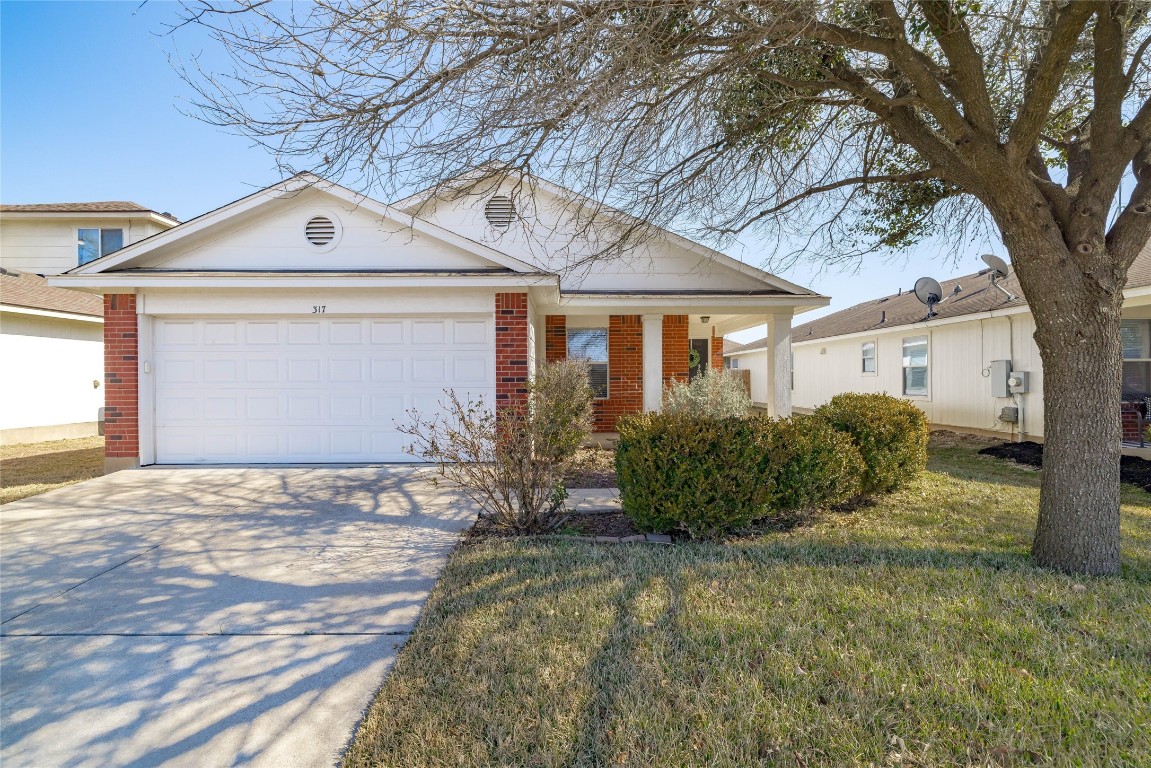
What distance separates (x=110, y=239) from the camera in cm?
1666

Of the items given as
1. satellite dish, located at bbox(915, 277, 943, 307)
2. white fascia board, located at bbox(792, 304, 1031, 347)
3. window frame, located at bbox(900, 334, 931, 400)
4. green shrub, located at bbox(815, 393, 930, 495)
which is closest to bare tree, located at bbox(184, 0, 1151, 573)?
green shrub, located at bbox(815, 393, 930, 495)

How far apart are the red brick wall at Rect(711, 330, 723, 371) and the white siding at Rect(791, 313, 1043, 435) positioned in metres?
5.87

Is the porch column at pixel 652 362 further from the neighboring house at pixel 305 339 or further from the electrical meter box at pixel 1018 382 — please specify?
the electrical meter box at pixel 1018 382

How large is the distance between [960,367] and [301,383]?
15890 millimetres

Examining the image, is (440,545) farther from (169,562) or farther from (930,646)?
(930,646)

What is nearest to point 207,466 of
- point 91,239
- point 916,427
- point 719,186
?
point 719,186

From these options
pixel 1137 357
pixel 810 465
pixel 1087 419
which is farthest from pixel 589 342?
pixel 1137 357

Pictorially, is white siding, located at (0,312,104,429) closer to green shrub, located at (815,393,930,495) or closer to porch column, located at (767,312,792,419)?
porch column, located at (767,312,792,419)

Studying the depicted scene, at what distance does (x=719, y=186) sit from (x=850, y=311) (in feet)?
65.8

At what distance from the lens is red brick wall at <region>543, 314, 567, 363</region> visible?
41.6 feet

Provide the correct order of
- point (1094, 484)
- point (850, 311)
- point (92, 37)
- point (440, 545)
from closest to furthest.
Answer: point (1094, 484)
point (440, 545)
point (92, 37)
point (850, 311)

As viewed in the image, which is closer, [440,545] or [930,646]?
[930,646]

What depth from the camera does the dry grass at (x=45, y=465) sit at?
7.86 meters

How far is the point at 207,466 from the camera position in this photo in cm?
880
